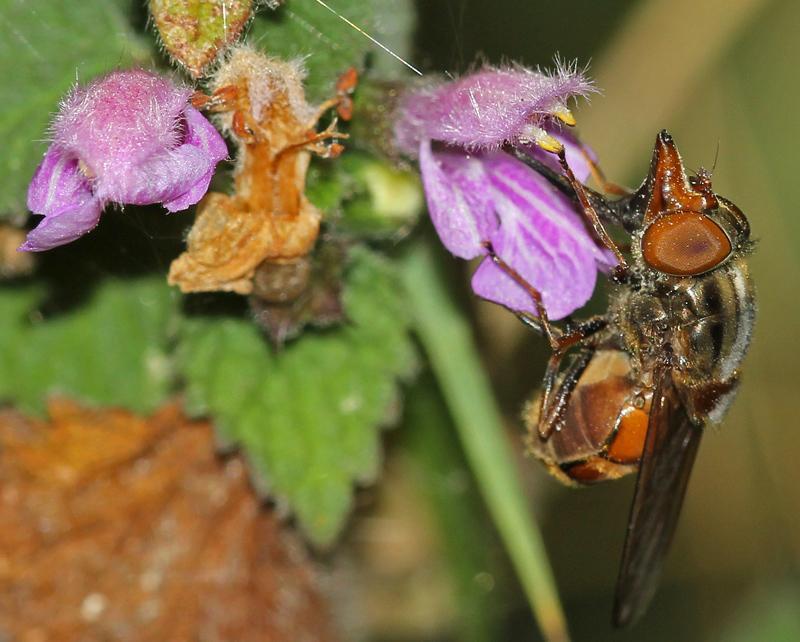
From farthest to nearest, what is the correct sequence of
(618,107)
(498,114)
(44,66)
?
(618,107)
(44,66)
(498,114)

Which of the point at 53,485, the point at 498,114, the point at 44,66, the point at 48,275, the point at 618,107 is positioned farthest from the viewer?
the point at 618,107

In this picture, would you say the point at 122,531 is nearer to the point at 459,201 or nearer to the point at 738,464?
the point at 459,201

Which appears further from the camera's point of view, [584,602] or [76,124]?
[584,602]

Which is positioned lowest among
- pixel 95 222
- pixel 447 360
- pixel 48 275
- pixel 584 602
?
pixel 584 602

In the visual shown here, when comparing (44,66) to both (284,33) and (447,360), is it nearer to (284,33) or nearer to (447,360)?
(284,33)

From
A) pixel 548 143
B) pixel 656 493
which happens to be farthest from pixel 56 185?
pixel 656 493

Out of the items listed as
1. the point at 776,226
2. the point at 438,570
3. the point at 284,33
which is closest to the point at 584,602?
the point at 438,570

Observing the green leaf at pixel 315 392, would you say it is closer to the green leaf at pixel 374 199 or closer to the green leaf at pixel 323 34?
the green leaf at pixel 374 199
